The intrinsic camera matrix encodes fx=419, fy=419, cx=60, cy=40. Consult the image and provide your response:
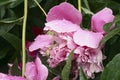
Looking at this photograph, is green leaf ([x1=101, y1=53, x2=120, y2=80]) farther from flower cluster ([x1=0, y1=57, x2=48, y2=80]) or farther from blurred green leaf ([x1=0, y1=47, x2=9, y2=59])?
blurred green leaf ([x1=0, y1=47, x2=9, y2=59])

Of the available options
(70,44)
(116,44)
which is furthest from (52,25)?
(116,44)

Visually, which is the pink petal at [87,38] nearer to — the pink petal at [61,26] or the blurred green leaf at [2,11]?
the pink petal at [61,26]

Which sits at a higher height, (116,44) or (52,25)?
(52,25)

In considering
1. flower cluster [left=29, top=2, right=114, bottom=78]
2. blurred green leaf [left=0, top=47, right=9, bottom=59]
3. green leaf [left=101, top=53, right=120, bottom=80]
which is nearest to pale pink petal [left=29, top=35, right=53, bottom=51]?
flower cluster [left=29, top=2, right=114, bottom=78]

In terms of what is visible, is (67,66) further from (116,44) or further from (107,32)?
(116,44)

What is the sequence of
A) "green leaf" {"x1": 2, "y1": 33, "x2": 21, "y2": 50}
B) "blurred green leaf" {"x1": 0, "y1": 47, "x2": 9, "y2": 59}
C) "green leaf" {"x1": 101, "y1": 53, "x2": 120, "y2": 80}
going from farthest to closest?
"blurred green leaf" {"x1": 0, "y1": 47, "x2": 9, "y2": 59}
"green leaf" {"x1": 2, "y1": 33, "x2": 21, "y2": 50}
"green leaf" {"x1": 101, "y1": 53, "x2": 120, "y2": 80}

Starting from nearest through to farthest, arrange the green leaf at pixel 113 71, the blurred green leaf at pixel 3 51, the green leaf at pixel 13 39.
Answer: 1. the green leaf at pixel 113 71
2. the green leaf at pixel 13 39
3. the blurred green leaf at pixel 3 51

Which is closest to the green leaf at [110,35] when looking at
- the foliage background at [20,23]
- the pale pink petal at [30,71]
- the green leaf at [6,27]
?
the foliage background at [20,23]
